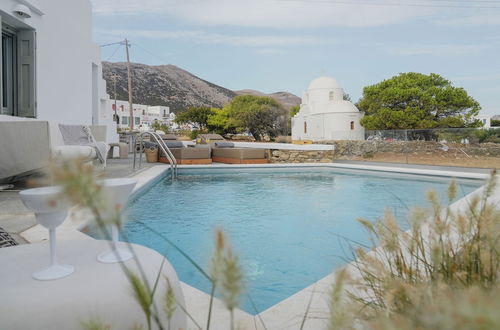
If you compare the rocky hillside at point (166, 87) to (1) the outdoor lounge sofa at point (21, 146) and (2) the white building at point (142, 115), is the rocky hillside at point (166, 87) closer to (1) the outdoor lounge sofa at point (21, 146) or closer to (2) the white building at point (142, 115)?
(2) the white building at point (142, 115)

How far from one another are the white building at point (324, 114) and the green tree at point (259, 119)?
2277 mm

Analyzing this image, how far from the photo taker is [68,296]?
1.19 meters

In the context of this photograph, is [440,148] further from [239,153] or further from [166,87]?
[166,87]

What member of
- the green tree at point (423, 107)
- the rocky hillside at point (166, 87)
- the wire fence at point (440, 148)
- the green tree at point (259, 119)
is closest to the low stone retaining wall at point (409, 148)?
the wire fence at point (440, 148)

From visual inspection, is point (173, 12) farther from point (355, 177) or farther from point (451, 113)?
point (355, 177)

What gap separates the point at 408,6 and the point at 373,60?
9.49 m

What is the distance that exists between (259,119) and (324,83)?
7167 millimetres

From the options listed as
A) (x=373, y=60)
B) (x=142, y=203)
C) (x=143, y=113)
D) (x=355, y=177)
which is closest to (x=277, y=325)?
(x=142, y=203)

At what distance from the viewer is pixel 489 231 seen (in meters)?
1.07

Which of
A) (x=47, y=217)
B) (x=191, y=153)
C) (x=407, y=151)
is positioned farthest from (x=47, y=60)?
(x=407, y=151)

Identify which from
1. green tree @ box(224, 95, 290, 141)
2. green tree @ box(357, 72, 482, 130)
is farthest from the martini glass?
green tree @ box(357, 72, 482, 130)

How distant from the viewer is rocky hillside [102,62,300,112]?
7531cm

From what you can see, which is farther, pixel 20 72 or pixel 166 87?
pixel 166 87

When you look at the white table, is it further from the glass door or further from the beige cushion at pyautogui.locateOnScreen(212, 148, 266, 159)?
the beige cushion at pyautogui.locateOnScreen(212, 148, 266, 159)
